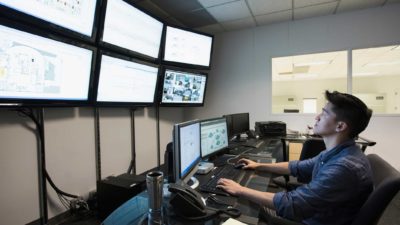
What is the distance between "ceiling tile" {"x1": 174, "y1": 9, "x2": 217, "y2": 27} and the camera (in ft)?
10.8

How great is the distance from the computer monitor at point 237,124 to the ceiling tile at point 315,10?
177cm

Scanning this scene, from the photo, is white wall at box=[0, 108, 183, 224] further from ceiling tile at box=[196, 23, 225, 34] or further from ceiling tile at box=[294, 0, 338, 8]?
ceiling tile at box=[294, 0, 338, 8]

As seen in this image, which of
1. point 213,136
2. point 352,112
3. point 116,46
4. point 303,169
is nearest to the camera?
point 352,112

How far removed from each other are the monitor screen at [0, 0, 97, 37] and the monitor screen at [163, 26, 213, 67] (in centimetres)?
117

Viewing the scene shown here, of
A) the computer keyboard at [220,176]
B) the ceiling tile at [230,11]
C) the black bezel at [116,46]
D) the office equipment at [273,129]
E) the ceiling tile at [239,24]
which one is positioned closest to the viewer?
the computer keyboard at [220,176]

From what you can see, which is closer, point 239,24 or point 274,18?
point 274,18

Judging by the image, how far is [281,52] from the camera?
3627mm

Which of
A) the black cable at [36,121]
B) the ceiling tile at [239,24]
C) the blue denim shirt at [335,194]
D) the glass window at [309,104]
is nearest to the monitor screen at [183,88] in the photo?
the ceiling tile at [239,24]

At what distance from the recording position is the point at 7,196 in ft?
5.42

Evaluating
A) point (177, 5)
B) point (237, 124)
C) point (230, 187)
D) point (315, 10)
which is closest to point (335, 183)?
point (230, 187)

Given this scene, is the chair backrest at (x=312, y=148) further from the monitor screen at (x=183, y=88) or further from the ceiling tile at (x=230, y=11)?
the ceiling tile at (x=230, y=11)

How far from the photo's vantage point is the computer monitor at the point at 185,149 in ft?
3.58

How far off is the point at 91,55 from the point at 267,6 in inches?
96.5

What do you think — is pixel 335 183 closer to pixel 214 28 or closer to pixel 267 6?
pixel 267 6
